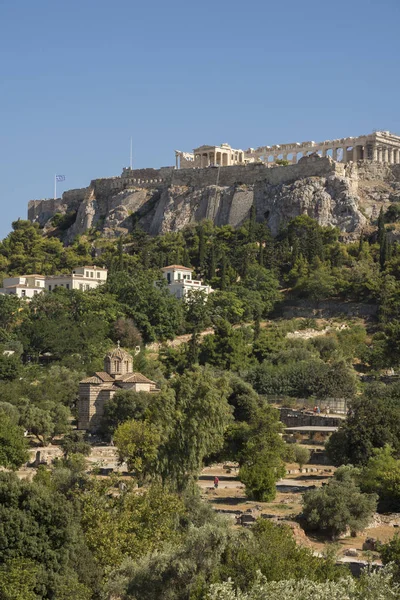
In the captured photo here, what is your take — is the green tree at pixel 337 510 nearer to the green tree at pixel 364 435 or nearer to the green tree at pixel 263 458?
the green tree at pixel 263 458

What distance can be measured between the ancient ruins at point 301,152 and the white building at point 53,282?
81.3ft

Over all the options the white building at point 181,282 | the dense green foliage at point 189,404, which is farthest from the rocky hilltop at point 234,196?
the white building at point 181,282

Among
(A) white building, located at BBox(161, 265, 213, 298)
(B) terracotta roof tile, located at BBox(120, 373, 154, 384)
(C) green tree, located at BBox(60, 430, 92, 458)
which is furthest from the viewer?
(A) white building, located at BBox(161, 265, 213, 298)

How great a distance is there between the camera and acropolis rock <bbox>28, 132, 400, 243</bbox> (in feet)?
339

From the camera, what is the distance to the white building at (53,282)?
9481cm

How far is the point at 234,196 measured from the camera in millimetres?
110188

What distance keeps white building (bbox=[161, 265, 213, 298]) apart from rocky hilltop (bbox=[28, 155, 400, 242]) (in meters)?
13.5

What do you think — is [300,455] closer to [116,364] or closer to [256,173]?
[116,364]

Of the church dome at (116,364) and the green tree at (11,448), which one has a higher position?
the church dome at (116,364)

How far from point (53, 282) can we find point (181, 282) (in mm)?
11741

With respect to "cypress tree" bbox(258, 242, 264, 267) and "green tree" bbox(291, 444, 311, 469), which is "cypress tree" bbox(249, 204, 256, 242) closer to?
"cypress tree" bbox(258, 242, 264, 267)

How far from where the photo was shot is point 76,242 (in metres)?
112

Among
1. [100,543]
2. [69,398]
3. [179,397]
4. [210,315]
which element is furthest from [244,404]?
[100,543]

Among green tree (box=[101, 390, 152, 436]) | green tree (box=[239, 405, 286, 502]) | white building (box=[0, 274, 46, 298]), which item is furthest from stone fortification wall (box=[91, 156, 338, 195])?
green tree (box=[239, 405, 286, 502])
